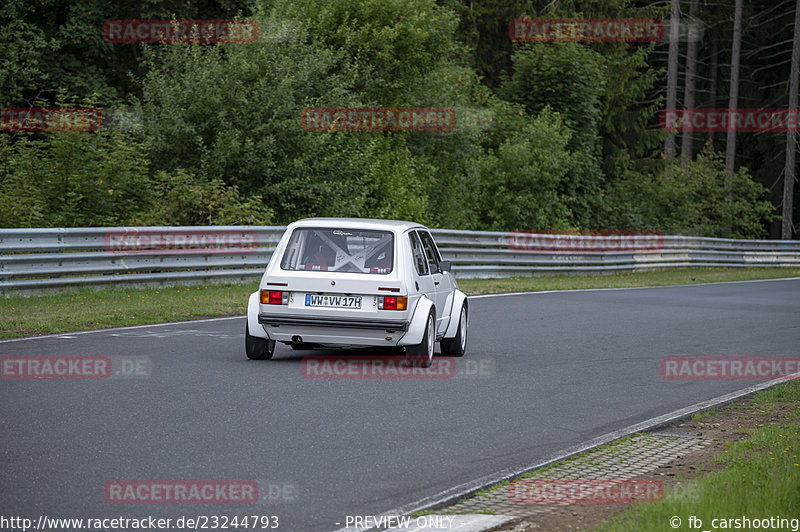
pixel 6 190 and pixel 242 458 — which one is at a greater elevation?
pixel 6 190

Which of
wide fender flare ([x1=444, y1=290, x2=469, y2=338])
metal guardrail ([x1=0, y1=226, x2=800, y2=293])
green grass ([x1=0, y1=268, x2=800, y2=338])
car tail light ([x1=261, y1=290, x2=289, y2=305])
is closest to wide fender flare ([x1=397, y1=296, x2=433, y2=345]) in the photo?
car tail light ([x1=261, y1=290, x2=289, y2=305])

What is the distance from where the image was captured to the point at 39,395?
880 centimetres

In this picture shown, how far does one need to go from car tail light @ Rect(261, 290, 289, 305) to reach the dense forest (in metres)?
9.54

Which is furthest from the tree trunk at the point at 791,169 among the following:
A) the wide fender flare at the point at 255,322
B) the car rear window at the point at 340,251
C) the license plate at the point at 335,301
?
the wide fender flare at the point at 255,322

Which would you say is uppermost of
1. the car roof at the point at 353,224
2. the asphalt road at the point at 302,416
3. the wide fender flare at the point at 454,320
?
the car roof at the point at 353,224

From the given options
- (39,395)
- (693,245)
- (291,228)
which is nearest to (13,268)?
(291,228)

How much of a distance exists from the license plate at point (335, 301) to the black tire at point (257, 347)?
0.77 metres

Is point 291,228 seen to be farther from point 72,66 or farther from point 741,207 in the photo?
point 741,207

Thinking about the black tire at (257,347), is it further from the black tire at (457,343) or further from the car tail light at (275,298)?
the black tire at (457,343)

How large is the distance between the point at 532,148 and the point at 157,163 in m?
16.5

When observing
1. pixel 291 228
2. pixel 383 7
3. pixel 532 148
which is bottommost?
pixel 291 228

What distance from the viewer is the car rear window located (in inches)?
438

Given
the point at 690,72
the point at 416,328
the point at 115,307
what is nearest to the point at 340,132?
the point at 115,307

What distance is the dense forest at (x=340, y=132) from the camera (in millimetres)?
22469
